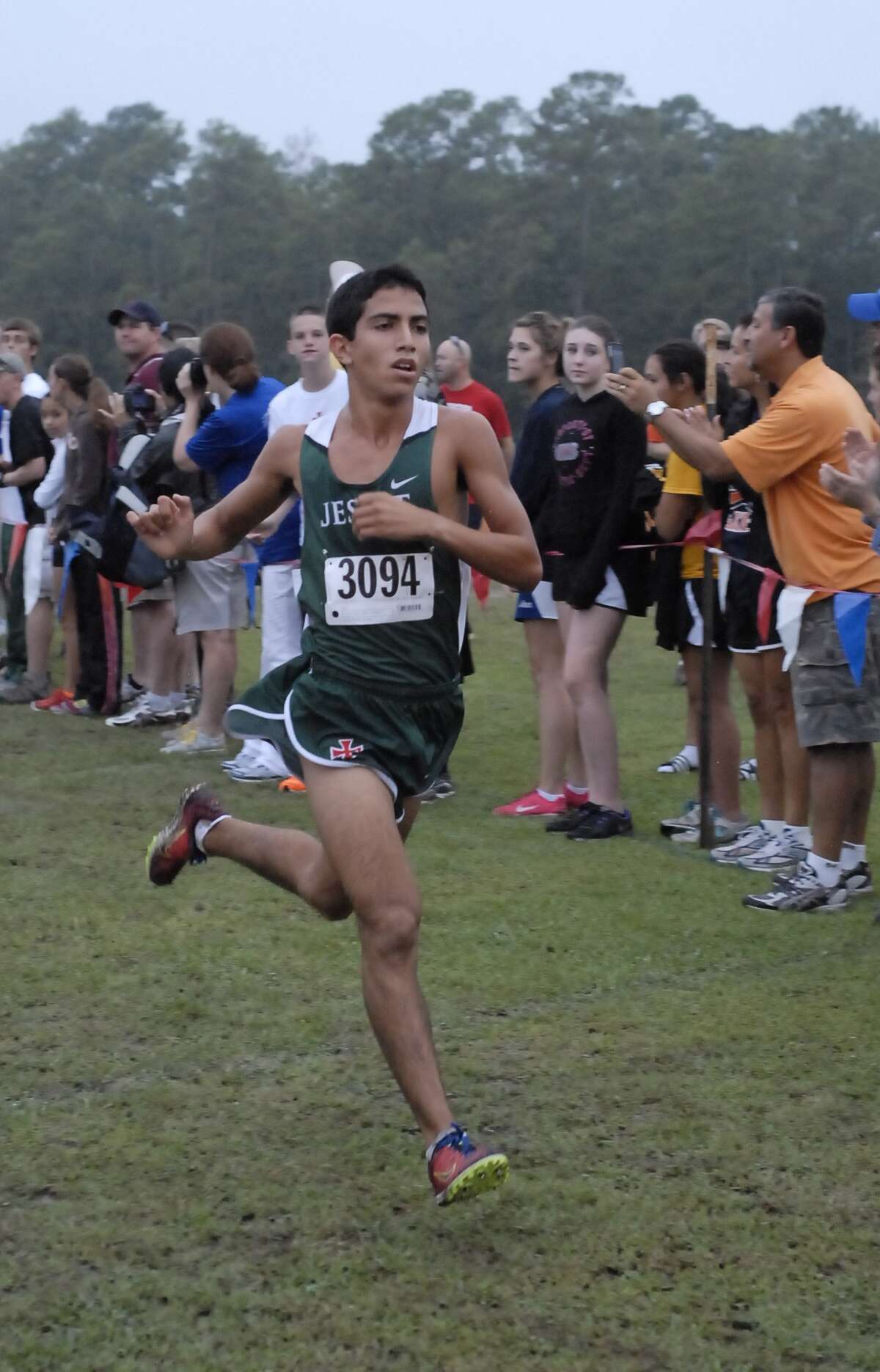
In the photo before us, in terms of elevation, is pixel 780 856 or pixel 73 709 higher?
pixel 73 709

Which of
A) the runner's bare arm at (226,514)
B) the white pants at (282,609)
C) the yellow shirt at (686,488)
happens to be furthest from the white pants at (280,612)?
the runner's bare arm at (226,514)

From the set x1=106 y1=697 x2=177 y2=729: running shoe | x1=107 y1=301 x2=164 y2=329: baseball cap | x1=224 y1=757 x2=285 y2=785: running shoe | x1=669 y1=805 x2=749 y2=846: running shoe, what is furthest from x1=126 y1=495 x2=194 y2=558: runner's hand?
x1=107 y1=301 x2=164 y2=329: baseball cap

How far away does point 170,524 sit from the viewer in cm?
442

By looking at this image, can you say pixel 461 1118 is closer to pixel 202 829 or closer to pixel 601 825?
pixel 202 829

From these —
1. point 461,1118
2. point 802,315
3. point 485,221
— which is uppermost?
point 485,221

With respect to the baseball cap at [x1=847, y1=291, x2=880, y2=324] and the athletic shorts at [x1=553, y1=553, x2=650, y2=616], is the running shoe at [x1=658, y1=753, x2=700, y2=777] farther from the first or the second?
the baseball cap at [x1=847, y1=291, x2=880, y2=324]

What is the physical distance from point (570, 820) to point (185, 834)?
10.7 feet

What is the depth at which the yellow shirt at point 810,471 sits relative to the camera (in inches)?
245

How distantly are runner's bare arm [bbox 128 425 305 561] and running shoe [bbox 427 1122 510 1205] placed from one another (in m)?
1.59

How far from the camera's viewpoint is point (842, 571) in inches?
248

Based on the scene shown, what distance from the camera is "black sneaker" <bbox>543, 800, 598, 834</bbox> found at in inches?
303

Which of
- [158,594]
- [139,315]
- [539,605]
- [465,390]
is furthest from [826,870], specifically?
[139,315]

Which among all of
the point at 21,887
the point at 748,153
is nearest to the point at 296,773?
the point at 21,887

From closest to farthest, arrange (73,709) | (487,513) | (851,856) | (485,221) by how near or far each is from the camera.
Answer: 1. (487,513)
2. (851,856)
3. (73,709)
4. (485,221)
